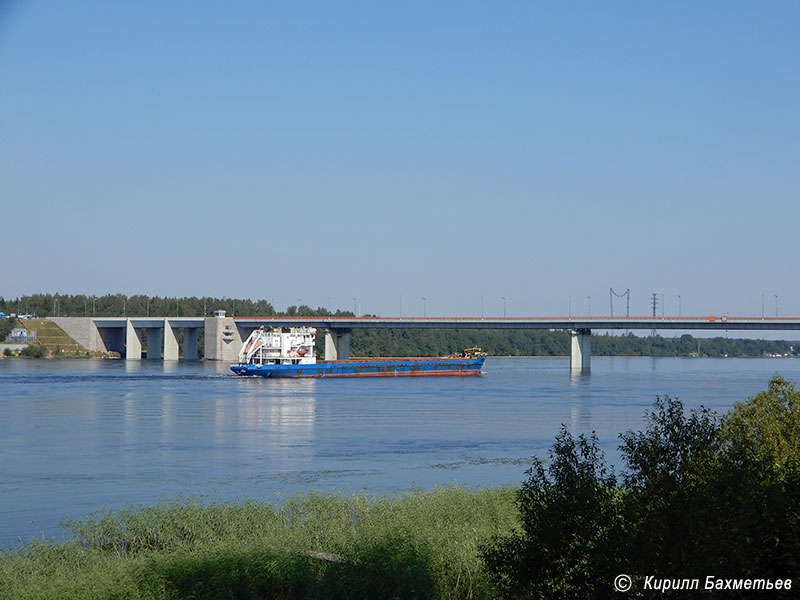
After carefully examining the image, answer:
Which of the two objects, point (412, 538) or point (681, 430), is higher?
point (681, 430)

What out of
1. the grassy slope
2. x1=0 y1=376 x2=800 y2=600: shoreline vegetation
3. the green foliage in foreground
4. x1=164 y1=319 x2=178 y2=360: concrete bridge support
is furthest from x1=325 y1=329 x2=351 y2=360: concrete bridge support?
the green foliage in foreground

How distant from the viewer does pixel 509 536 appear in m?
20.2

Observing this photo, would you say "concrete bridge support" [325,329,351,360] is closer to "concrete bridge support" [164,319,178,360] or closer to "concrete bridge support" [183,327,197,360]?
"concrete bridge support" [183,327,197,360]

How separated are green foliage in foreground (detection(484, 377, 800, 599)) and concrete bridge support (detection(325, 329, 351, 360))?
134 metres

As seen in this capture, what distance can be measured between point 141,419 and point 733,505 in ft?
172

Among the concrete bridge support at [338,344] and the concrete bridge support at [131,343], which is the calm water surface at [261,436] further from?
the concrete bridge support at [131,343]

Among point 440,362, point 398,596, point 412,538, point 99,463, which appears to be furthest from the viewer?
point 440,362

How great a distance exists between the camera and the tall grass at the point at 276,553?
17.7 m

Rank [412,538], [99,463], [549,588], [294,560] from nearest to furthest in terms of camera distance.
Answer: [549,588]
[294,560]
[412,538]
[99,463]

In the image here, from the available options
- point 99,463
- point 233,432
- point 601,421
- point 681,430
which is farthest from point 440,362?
point 681,430

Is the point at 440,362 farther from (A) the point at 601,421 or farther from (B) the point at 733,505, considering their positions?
(B) the point at 733,505

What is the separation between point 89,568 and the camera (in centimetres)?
1980

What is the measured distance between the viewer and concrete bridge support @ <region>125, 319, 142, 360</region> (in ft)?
534

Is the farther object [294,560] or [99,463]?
[99,463]
